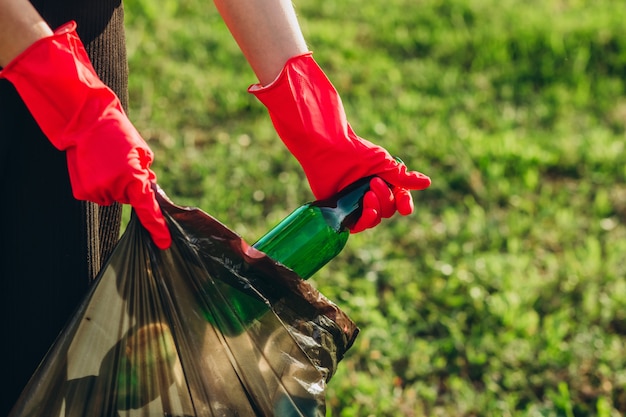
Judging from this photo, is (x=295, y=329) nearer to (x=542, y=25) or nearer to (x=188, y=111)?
(x=188, y=111)

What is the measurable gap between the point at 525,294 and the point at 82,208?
1729mm

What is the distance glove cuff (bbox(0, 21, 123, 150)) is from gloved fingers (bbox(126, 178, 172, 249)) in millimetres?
111

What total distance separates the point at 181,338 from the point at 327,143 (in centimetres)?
38

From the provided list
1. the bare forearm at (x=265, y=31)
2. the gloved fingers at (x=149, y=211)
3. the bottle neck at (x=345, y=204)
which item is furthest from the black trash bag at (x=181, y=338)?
the bare forearm at (x=265, y=31)

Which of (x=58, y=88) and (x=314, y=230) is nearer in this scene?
(x=58, y=88)

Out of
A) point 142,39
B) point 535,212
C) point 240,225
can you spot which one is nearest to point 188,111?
point 142,39

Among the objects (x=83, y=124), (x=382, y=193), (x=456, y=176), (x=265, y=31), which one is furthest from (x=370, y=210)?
(x=456, y=176)

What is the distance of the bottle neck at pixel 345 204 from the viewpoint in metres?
1.40

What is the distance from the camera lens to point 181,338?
1.30 m

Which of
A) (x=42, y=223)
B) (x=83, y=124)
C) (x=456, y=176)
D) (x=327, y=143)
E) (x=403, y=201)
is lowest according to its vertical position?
(x=456, y=176)

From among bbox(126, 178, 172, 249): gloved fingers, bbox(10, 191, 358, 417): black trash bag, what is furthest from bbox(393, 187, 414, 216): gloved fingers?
bbox(126, 178, 172, 249): gloved fingers

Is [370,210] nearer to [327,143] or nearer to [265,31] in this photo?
[327,143]

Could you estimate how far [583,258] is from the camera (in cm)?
297

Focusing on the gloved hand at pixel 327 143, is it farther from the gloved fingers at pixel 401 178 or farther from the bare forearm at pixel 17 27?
the bare forearm at pixel 17 27
